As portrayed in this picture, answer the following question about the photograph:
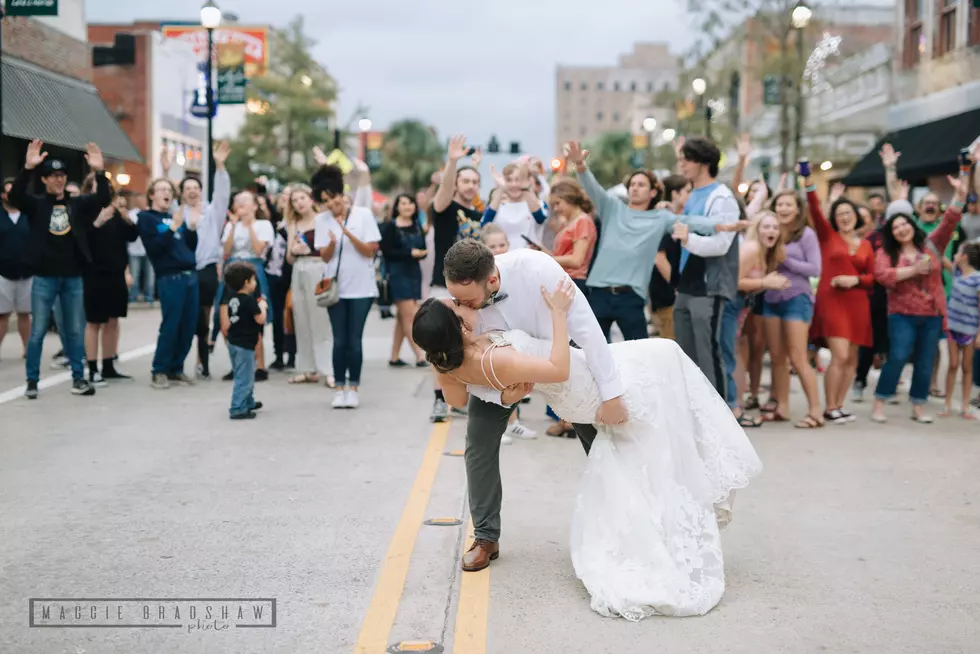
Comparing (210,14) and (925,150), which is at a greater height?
(210,14)

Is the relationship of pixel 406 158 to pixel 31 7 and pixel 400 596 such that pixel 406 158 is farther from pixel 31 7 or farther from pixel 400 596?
pixel 400 596

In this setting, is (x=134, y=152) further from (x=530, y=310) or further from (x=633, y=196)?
(x=530, y=310)

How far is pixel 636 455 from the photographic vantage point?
4840 mm

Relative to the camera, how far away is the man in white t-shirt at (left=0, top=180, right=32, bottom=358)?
1140 cm

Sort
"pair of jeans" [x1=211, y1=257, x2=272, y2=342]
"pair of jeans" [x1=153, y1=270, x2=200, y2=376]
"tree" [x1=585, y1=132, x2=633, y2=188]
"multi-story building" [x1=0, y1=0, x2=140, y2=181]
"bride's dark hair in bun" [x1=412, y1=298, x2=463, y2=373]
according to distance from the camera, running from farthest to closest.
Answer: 1. "tree" [x1=585, y1=132, x2=633, y2=188]
2. "multi-story building" [x1=0, y1=0, x2=140, y2=181]
3. "pair of jeans" [x1=211, y1=257, x2=272, y2=342]
4. "pair of jeans" [x1=153, y1=270, x2=200, y2=376]
5. "bride's dark hair in bun" [x1=412, y1=298, x2=463, y2=373]

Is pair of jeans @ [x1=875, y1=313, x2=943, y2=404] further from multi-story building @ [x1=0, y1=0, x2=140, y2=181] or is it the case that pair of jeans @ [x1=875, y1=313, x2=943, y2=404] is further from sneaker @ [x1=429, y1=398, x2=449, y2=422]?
multi-story building @ [x1=0, y1=0, x2=140, y2=181]

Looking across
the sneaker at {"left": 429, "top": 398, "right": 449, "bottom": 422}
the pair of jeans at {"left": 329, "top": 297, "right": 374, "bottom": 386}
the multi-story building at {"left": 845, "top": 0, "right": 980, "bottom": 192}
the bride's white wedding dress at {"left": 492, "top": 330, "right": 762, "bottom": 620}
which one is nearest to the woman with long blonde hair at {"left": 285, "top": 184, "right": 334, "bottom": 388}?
the pair of jeans at {"left": 329, "top": 297, "right": 374, "bottom": 386}

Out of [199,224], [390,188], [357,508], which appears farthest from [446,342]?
[390,188]

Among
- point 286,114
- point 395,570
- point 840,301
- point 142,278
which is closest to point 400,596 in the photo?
point 395,570

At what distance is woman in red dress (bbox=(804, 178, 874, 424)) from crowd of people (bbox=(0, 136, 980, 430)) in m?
0.02

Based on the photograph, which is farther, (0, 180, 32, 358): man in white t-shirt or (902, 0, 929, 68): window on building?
(902, 0, 929, 68): window on building

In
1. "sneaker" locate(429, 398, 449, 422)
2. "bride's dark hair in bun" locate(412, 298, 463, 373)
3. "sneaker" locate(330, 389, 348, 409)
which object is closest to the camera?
"bride's dark hair in bun" locate(412, 298, 463, 373)

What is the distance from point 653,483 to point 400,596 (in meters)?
1.24

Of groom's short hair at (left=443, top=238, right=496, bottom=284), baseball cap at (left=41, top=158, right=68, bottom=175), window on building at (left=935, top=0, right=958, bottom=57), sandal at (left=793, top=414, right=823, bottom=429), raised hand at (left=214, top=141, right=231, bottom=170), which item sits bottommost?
sandal at (left=793, top=414, right=823, bottom=429)
